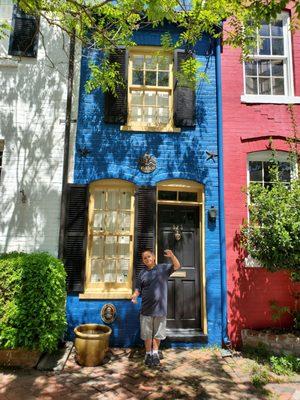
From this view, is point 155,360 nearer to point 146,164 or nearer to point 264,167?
point 146,164

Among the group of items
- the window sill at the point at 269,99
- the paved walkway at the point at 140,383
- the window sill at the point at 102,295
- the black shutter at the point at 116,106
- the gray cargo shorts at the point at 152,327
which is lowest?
the paved walkway at the point at 140,383

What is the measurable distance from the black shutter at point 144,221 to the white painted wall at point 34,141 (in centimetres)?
148

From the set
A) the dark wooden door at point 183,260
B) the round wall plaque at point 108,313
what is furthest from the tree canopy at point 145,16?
the round wall plaque at point 108,313

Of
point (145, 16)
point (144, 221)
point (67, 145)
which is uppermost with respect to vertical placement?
point (145, 16)

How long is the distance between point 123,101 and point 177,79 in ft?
3.98

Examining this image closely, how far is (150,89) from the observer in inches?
281

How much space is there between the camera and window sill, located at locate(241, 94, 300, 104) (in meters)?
7.07

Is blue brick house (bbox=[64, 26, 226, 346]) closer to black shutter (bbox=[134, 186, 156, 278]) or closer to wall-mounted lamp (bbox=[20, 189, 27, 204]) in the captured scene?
black shutter (bbox=[134, 186, 156, 278])

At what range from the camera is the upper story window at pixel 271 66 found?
7.39 metres

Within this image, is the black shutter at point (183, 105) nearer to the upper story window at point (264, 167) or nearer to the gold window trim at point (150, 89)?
the gold window trim at point (150, 89)

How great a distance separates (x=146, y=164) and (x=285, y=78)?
3.67 metres

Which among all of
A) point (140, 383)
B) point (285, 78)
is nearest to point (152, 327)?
point (140, 383)

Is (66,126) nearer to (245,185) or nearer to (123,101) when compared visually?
(123,101)

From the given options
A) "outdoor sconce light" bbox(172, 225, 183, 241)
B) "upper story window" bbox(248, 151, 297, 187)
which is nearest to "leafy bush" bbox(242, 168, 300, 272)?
"upper story window" bbox(248, 151, 297, 187)
